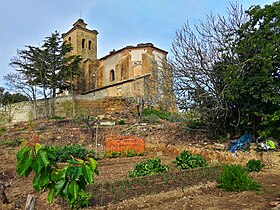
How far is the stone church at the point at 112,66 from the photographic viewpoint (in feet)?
87.0

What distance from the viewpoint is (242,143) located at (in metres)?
8.62

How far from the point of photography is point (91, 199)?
4410mm

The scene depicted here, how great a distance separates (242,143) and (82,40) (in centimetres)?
3133

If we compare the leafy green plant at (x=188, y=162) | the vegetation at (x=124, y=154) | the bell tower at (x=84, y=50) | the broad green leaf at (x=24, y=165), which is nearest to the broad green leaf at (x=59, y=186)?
the broad green leaf at (x=24, y=165)

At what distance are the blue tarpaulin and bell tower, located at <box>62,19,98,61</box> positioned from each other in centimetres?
2830

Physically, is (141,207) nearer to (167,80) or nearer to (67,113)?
(167,80)

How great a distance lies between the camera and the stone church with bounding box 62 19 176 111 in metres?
26.5

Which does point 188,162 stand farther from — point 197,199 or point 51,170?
point 51,170

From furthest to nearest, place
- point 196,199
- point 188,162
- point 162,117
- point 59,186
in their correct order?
point 162,117, point 188,162, point 196,199, point 59,186

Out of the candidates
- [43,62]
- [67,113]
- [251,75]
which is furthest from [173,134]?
[43,62]

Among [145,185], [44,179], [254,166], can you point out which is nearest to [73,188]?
[44,179]

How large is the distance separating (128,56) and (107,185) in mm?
25843

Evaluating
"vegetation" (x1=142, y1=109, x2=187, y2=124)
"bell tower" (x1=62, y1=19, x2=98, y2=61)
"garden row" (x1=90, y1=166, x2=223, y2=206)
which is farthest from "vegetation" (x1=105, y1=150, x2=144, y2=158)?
"bell tower" (x1=62, y1=19, x2=98, y2=61)

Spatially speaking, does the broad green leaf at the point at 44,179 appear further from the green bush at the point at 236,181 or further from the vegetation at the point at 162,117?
the vegetation at the point at 162,117
